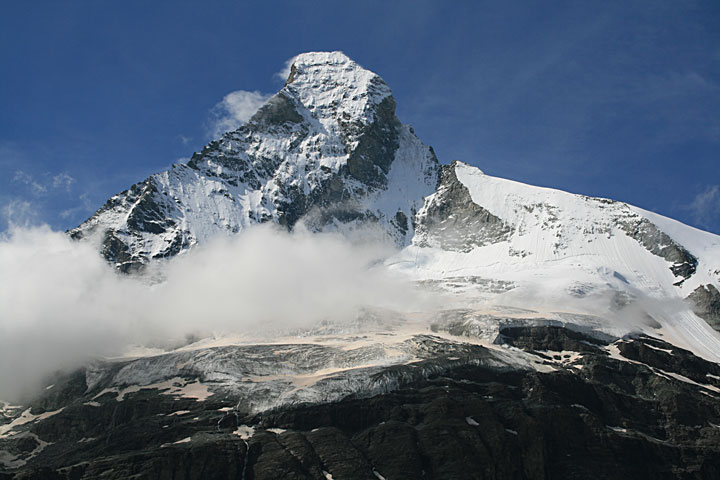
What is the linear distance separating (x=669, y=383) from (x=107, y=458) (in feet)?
426

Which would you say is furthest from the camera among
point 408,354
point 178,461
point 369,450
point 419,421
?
point 408,354

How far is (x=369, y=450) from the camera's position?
135 meters

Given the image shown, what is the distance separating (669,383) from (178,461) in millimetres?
119502

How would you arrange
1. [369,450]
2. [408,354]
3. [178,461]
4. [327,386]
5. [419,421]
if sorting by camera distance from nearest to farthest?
1. [178,461]
2. [369,450]
3. [419,421]
4. [327,386]
5. [408,354]

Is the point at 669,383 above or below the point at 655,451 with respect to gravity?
above

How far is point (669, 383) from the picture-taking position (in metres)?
180

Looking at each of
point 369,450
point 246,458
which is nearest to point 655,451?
point 369,450

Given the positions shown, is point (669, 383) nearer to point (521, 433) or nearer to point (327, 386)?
point (521, 433)

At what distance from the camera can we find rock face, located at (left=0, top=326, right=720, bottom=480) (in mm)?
128375

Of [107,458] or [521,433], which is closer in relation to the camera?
[107,458]

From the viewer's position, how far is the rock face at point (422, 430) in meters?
128

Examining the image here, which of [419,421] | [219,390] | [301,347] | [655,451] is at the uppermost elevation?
[301,347]

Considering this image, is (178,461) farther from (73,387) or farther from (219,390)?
(73,387)

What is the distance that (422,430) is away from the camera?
456ft
